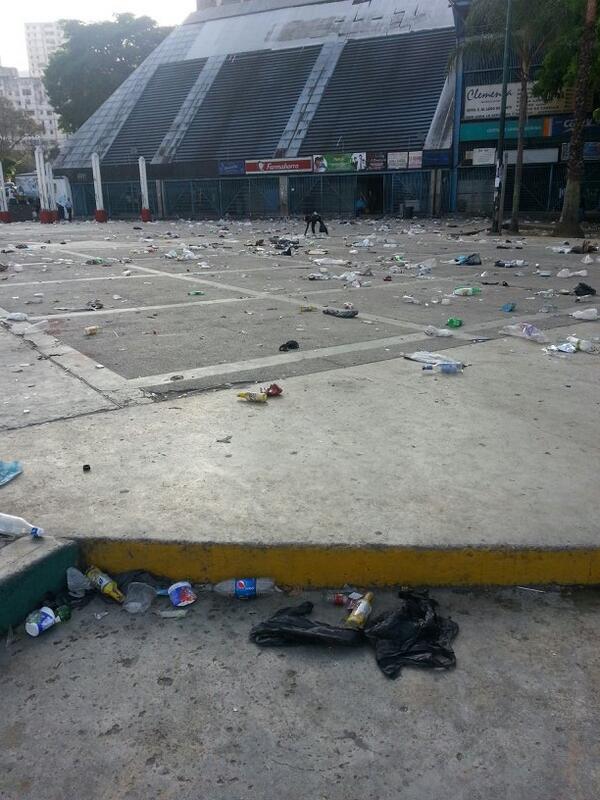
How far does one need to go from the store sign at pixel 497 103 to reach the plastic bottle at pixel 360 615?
28969 mm

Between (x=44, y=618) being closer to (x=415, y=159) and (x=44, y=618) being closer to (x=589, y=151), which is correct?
(x=589, y=151)

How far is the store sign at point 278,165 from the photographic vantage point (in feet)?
102

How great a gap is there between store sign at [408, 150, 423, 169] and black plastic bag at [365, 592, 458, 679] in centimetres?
2927

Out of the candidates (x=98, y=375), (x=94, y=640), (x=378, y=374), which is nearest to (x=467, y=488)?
(x=94, y=640)

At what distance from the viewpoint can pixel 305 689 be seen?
81.3 inches

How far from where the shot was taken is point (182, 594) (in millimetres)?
2502

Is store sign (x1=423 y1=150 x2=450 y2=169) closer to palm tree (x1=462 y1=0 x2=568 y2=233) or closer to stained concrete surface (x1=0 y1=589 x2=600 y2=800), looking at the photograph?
palm tree (x1=462 y1=0 x2=568 y2=233)

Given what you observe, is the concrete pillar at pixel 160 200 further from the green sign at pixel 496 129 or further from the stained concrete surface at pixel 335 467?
the stained concrete surface at pixel 335 467

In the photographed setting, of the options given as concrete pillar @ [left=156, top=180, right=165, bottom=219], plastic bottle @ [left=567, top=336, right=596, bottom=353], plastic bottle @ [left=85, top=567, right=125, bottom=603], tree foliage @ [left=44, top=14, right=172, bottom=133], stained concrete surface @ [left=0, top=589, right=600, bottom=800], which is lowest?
stained concrete surface @ [left=0, top=589, right=600, bottom=800]

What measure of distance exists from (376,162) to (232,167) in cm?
744

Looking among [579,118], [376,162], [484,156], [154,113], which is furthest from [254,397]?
[154,113]

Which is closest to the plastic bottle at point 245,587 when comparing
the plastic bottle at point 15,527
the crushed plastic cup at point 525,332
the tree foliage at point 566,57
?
the plastic bottle at point 15,527

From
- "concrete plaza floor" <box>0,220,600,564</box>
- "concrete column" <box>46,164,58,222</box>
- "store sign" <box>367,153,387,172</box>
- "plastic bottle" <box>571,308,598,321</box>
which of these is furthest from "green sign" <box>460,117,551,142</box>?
"plastic bottle" <box>571,308,598,321</box>

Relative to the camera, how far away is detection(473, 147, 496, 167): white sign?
2805cm
